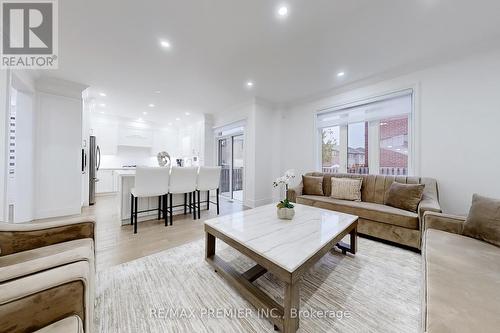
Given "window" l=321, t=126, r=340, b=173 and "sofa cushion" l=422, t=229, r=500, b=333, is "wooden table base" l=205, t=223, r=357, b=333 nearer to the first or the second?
"sofa cushion" l=422, t=229, r=500, b=333

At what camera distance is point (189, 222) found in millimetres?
3199

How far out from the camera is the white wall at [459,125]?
7.54 ft

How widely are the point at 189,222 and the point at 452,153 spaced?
13.7ft

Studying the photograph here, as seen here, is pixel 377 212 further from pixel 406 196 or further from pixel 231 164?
pixel 231 164

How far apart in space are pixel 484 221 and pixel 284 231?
164 centimetres


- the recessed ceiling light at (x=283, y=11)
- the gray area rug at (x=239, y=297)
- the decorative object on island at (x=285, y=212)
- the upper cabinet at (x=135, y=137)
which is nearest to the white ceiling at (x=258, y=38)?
the recessed ceiling light at (x=283, y=11)

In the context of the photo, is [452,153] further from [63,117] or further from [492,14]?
[63,117]

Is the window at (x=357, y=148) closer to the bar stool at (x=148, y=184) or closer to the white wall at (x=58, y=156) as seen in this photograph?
the bar stool at (x=148, y=184)

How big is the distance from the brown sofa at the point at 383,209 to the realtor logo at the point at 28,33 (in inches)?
155

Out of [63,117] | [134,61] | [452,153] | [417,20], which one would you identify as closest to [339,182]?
[452,153]

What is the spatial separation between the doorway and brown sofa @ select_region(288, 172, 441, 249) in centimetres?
243

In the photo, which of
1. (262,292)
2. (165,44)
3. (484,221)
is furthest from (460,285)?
(165,44)

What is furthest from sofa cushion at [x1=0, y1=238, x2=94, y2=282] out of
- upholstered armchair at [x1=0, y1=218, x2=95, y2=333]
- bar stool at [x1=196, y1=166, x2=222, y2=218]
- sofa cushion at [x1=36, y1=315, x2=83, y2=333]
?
bar stool at [x1=196, y1=166, x2=222, y2=218]

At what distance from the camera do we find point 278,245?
1.36 metres
